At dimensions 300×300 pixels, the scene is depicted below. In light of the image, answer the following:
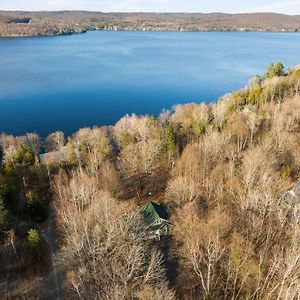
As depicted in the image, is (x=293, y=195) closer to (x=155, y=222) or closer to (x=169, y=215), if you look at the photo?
(x=169, y=215)

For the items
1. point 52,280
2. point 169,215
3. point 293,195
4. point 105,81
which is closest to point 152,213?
point 169,215

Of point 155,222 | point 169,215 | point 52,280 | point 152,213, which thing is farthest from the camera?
point 169,215

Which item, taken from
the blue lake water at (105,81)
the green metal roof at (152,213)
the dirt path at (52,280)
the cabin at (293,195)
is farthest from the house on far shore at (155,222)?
the blue lake water at (105,81)

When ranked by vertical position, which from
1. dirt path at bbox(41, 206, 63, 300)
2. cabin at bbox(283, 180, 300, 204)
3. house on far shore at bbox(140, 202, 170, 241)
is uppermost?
cabin at bbox(283, 180, 300, 204)

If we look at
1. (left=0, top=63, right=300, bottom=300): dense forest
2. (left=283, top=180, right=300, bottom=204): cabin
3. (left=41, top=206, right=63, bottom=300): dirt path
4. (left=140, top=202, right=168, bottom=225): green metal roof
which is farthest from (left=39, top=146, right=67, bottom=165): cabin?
(left=283, top=180, right=300, bottom=204): cabin

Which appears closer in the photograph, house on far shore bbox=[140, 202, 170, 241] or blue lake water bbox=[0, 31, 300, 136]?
house on far shore bbox=[140, 202, 170, 241]

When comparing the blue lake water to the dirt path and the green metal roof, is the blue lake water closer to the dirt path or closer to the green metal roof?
the dirt path

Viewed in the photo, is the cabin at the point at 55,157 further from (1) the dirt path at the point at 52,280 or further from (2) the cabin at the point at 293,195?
(2) the cabin at the point at 293,195
